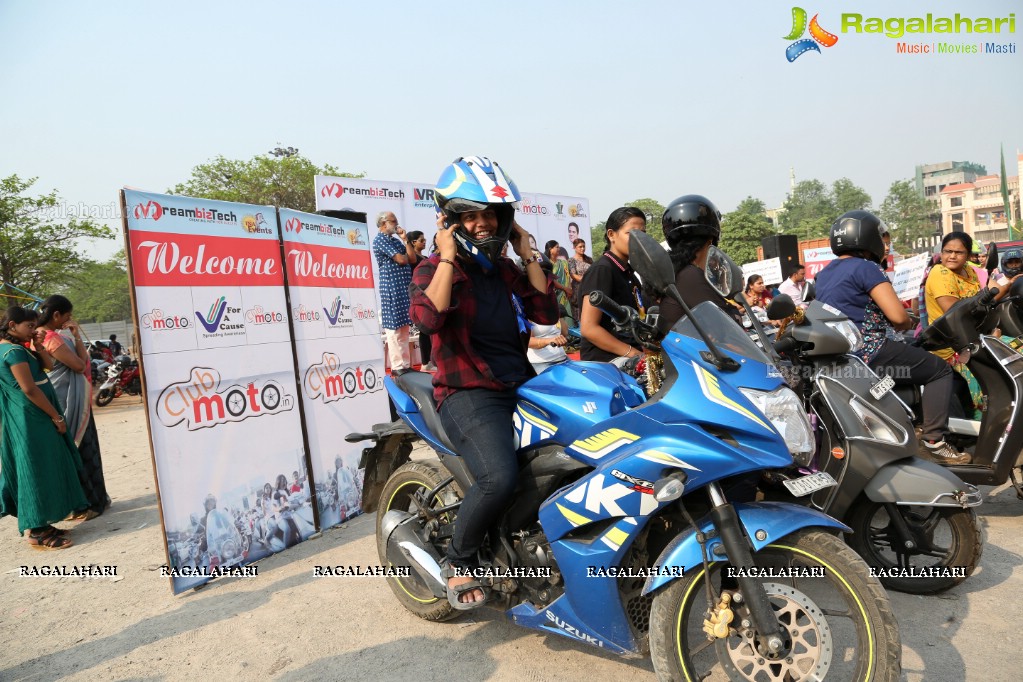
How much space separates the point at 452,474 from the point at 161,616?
2120mm

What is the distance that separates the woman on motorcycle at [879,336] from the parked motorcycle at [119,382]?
17.2m

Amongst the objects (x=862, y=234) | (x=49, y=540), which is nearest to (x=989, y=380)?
(x=862, y=234)

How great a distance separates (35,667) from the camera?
3670 mm

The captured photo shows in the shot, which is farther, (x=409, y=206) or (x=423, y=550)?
(x=409, y=206)

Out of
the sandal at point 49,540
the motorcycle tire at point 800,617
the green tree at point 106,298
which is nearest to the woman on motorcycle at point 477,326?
the motorcycle tire at point 800,617

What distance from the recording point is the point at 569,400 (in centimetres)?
295

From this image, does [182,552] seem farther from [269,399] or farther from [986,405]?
[986,405]

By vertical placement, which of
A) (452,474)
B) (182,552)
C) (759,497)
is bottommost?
(182,552)

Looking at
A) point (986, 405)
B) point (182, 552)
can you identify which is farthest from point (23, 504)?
point (986, 405)

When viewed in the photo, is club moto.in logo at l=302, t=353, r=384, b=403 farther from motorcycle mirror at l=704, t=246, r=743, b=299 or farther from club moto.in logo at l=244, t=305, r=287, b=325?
motorcycle mirror at l=704, t=246, r=743, b=299

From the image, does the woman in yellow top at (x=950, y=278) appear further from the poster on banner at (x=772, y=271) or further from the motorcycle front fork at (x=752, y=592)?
the poster on banner at (x=772, y=271)

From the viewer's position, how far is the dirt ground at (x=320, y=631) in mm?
3203

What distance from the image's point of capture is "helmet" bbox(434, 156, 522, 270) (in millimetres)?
3045

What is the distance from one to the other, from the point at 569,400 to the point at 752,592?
1025mm
